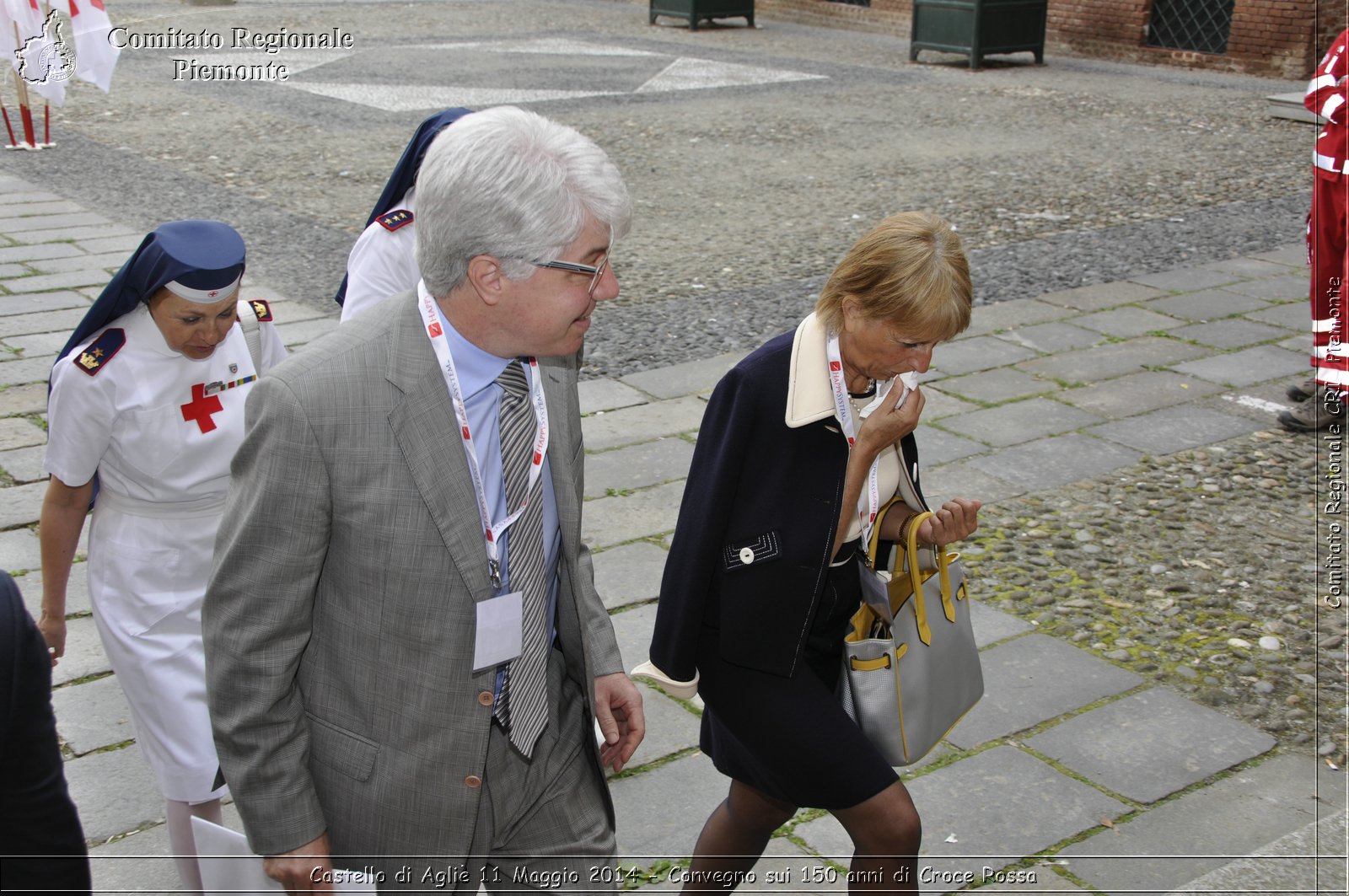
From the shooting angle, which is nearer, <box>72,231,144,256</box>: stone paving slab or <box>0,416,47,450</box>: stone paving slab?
<box>0,416,47,450</box>: stone paving slab

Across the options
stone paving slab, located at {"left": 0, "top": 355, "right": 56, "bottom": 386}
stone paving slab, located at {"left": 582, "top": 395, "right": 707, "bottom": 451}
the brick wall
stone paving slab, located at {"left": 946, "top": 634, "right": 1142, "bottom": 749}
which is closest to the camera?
stone paving slab, located at {"left": 946, "top": 634, "right": 1142, "bottom": 749}

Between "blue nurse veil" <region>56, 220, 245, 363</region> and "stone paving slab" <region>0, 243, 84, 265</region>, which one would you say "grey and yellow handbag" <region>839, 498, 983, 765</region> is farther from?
"stone paving slab" <region>0, 243, 84, 265</region>

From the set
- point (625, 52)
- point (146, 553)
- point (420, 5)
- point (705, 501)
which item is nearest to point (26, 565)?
point (146, 553)

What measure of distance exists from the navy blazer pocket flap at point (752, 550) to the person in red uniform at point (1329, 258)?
14.4 ft

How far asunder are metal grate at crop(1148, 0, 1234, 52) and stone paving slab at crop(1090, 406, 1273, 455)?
11.7 meters

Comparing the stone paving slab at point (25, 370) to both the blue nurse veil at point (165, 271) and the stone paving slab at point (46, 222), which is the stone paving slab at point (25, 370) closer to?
the stone paving slab at point (46, 222)

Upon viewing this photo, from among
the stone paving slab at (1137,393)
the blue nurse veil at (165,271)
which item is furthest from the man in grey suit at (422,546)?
the stone paving slab at (1137,393)

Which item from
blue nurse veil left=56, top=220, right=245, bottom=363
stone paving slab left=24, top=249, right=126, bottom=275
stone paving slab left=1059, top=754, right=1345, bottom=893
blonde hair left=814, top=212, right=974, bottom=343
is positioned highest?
blonde hair left=814, top=212, right=974, bottom=343

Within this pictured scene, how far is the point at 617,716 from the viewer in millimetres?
2316

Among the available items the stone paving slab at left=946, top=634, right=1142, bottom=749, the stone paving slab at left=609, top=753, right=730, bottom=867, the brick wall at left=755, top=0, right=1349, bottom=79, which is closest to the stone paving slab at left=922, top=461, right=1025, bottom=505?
the stone paving slab at left=946, top=634, right=1142, bottom=749

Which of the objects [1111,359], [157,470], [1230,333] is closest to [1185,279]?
[1230,333]

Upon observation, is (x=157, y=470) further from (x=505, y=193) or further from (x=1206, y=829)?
(x=1206, y=829)

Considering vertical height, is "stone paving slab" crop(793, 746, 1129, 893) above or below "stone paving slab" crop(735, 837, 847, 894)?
above

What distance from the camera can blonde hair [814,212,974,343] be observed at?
7.88 feet
